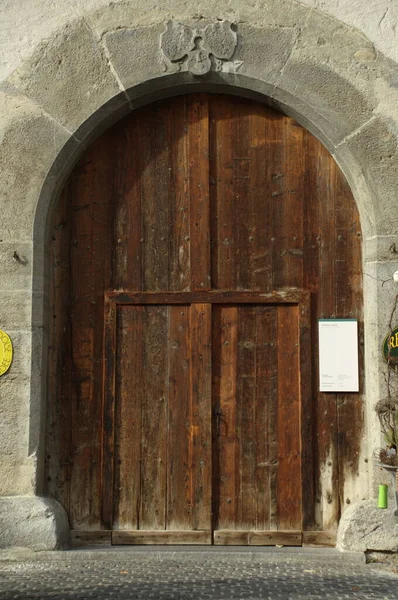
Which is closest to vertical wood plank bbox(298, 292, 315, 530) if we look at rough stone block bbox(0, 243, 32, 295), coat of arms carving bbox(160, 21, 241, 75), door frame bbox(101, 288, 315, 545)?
door frame bbox(101, 288, 315, 545)

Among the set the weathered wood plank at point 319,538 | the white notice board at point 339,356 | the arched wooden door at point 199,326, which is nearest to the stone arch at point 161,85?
the white notice board at point 339,356

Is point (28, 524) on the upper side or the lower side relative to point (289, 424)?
lower

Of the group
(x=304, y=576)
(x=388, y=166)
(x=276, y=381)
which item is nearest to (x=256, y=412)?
(x=276, y=381)

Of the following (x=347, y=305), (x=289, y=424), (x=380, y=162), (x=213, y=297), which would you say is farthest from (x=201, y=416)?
(x=380, y=162)

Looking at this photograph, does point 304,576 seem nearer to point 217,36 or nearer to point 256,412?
point 256,412

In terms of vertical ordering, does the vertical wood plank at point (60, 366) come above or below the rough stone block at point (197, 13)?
below

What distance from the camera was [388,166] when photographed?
5828mm

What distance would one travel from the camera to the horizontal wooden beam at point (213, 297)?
5961 mm

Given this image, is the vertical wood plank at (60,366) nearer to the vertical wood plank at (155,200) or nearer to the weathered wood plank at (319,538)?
the vertical wood plank at (155,200)

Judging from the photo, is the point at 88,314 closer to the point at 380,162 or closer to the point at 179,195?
the point at 179,195

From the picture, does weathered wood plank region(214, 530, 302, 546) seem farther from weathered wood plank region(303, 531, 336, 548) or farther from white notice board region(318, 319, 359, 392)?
white notice board region(318, 319, 359, 392)

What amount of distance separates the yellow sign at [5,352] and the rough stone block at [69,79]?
61.0 inches

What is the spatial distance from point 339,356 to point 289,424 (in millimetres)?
605

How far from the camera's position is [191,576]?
5.17 meters
